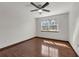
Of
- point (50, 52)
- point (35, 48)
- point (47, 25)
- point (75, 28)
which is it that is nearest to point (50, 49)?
point (50, 52)

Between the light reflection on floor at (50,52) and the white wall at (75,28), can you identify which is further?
the white wall at (75,28)

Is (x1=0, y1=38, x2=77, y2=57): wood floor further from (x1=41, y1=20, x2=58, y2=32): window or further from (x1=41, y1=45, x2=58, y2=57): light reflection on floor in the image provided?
(x1=41, y1=20, x2=58, y2=32): window

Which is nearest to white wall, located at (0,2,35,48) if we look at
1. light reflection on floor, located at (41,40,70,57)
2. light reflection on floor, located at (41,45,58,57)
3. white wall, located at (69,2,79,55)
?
light reflection on floor, located at (41,40,70,57)

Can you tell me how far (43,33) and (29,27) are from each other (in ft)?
0.88

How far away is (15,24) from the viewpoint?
82.8 inches

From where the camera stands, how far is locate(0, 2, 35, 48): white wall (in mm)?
1580

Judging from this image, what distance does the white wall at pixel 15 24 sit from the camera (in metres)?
1.58

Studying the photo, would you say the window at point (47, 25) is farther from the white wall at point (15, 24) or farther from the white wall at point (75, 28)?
the white wall at point (75, 28)

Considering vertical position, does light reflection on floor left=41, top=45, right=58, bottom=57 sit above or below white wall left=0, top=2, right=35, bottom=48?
below

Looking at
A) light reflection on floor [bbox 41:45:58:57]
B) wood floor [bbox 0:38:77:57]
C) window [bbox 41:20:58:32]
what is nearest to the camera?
window [bbox 41:20:58:32]

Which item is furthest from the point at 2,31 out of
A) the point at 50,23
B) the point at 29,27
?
the point at 50,23

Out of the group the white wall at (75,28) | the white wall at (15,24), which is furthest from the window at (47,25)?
the white wall at (75,28)

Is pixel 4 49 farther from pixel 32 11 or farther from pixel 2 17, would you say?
pixel 32 11

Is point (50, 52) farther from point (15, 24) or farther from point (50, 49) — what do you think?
point (15, 24)
